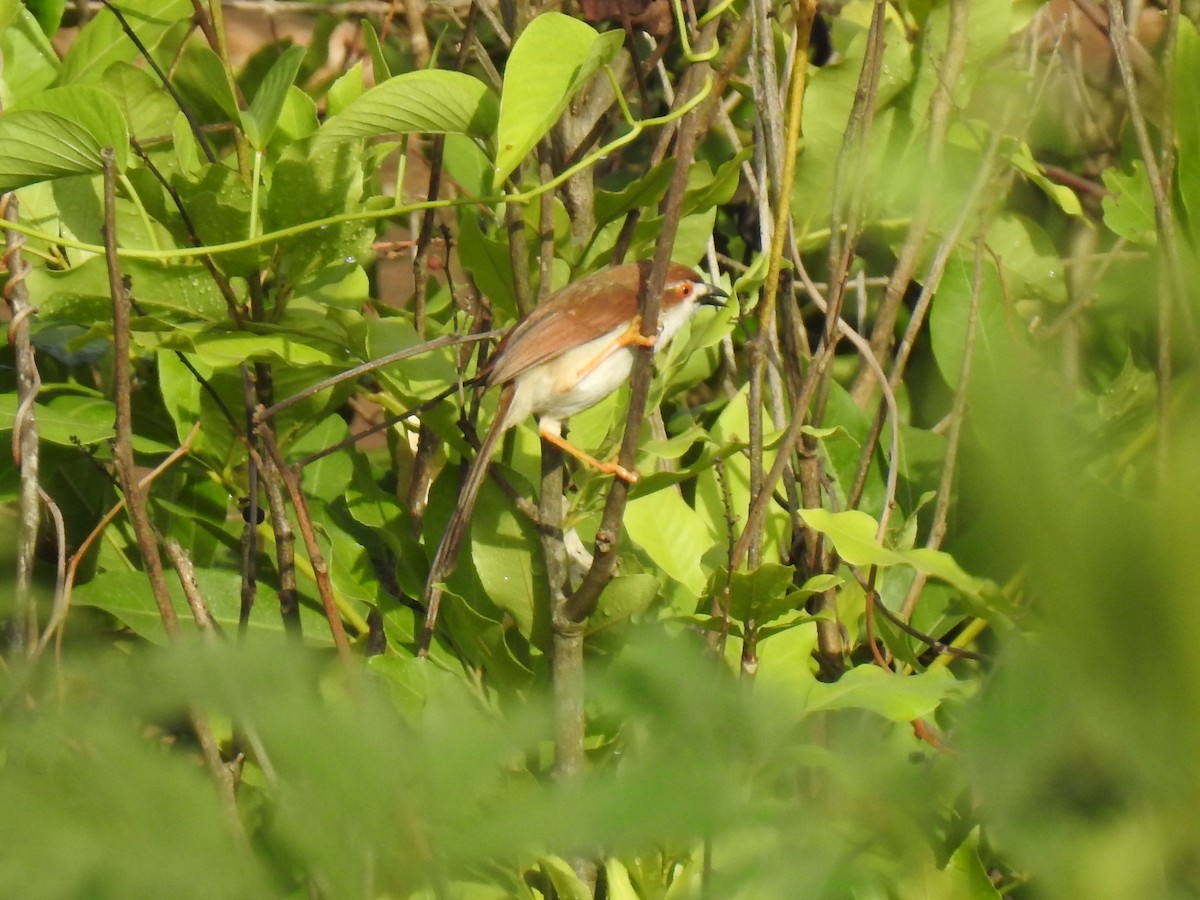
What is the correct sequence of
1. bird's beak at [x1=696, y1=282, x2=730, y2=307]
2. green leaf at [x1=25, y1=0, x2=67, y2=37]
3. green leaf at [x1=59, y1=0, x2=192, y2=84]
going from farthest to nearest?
bird's beak at [x1=696, y1=282, x2=730, y2=307] → green leaf at [x1=25, y1=0, x2=67, y2=37] → green leaf at [x1=59, y1=0, x2=192, y2=84]

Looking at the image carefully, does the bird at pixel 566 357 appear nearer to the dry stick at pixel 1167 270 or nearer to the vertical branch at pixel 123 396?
the vertical branch at pixel 123 396

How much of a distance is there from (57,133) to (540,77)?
699 millimetres

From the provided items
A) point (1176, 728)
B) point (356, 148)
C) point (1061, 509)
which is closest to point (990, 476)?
point (1061, 509)

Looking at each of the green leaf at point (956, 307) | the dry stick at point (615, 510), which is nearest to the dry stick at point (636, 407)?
the dry stick at point (615, 510)

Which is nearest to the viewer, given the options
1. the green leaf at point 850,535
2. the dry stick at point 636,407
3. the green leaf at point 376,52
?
the green leaf at point 850,535

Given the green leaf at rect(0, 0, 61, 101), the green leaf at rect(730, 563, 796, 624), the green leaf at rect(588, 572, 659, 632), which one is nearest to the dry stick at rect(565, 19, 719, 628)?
the green leaf at rect(588, 572, 659, 632)

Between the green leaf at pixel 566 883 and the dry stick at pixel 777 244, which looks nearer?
the green leaf at pixel 566 883

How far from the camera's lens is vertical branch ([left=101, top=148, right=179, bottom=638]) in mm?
1651

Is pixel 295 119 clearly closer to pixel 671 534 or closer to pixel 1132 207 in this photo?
pixel 671 534

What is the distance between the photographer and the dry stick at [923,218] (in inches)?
92.9

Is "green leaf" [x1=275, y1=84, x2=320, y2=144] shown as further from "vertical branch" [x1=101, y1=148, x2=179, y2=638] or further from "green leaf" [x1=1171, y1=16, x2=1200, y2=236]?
"green leaf" [x1=1171, y1=16, x2=1200, y2=236]

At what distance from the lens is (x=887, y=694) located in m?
1.53

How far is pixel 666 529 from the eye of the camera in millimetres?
2371

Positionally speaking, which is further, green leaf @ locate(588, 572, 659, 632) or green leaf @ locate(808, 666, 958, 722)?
green leaf @ locate(588, 572, 659, 632)
